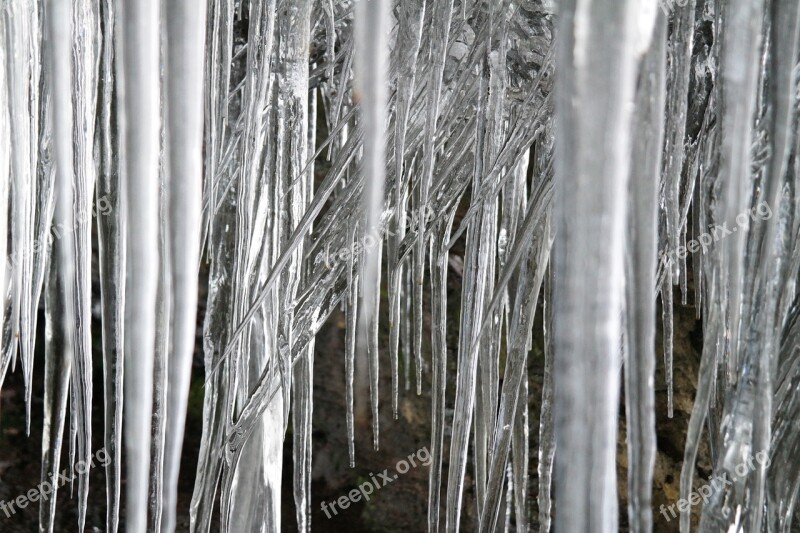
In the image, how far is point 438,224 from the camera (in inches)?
23.5

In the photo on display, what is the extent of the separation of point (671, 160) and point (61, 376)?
0.38 meters

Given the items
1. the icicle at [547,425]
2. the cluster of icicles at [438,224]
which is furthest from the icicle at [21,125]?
the icicle at [547,425]

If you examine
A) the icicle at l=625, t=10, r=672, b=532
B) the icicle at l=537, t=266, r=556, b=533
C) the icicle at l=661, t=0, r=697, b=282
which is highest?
the icicle at l=661, t=0, r=697, b=282

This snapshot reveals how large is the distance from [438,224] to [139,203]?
0.40 m

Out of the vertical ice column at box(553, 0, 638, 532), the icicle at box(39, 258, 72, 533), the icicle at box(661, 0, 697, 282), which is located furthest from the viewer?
the icicle at box(39, 258, 72, 533)

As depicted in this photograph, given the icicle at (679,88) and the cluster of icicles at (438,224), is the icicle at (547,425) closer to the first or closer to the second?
the cluster of icicles at (438,224)

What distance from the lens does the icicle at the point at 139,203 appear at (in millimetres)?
208

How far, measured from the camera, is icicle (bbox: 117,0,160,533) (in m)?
0.21

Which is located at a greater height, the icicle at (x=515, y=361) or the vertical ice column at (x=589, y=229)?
the vertical ice column at (x=589, y=229)

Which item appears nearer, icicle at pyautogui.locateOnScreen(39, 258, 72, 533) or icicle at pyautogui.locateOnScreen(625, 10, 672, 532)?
icicle at pyautogui.locateOnScreen(625, 10, 672, 532)

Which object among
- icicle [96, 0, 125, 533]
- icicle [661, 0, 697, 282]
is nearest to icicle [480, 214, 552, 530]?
icicle [661, 0, 697, 282]

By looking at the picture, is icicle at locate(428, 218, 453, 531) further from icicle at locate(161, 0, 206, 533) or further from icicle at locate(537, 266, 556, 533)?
icicle at locate(161, 0, 206, 533)

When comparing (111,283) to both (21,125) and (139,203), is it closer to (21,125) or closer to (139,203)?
(21,125)

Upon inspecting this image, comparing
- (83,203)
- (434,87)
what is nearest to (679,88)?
(434,87)
